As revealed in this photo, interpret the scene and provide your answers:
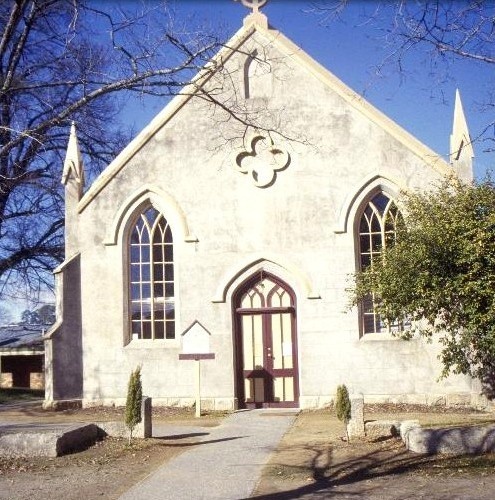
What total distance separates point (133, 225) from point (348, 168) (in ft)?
18.3

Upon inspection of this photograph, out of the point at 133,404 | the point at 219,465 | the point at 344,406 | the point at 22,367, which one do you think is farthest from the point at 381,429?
the point at 22,367

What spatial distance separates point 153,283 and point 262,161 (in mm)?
4077

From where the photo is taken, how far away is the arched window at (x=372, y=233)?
17.4m

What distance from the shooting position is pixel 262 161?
17.8 meters

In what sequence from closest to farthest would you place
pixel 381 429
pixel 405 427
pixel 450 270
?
1. pixel 405 427
2. pixel 381 429
3. pixel 450 270

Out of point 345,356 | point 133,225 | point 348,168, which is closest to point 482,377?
point 345,356

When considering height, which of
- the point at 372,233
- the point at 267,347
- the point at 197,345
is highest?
the point at 372,233

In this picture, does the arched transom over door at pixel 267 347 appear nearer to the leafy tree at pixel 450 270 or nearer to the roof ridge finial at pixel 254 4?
the leafy tree at pixel 450 270

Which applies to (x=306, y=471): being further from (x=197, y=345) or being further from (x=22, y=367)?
(x=22, y=367)

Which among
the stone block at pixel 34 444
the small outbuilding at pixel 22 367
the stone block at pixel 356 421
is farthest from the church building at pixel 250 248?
the small outbuilding at pixel 22 367

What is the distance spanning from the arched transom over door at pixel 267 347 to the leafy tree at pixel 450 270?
417 centimetres

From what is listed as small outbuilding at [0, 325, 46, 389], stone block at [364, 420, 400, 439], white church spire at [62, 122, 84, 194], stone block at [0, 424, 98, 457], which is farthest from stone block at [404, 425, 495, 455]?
small outbuilding at [0, 325, 46, 389]

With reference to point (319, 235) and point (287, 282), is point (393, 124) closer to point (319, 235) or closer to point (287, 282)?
point (319, 235)

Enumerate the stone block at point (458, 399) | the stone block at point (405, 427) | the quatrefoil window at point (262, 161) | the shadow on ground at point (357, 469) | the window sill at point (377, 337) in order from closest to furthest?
the shadow on ground at point (357, 469), the stone block at point (405, 427), the stone block at point (458, 399), the window sill at point (377, 337), the quatrefoil window at point (262, 161)
